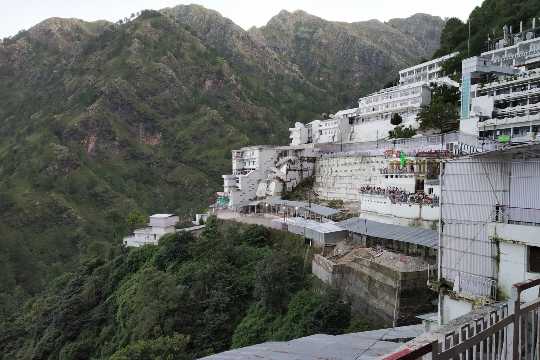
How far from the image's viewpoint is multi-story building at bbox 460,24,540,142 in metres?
28.0

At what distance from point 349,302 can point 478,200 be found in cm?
1043

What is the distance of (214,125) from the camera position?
3438 inches

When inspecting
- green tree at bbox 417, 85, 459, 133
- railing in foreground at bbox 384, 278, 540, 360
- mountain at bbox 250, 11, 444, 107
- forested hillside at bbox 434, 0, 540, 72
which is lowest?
railing in foreground at bbox 384, 278, 540, 360

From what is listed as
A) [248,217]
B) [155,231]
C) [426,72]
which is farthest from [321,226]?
[426,72]

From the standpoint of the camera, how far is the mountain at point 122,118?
63.2m

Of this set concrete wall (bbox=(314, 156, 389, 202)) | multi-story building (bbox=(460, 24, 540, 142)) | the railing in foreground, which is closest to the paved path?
concrete wall (bbox=(314, 156, 389, 202))

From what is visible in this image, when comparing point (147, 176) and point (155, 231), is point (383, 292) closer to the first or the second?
point (155, 231)

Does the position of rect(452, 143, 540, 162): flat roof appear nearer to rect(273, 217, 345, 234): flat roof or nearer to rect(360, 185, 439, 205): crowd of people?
rect(360, 185, 439, 205): crowd of people

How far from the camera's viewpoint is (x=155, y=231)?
44438 millimetres

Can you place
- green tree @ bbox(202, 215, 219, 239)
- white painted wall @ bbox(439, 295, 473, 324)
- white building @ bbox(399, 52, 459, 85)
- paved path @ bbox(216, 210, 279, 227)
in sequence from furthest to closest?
white building @ bbox(399, 52, 459, 85), green tree @ bbox(202, 215, 219, 239), paved path @ bbox(216, 210, 279, 227), white painted wall @ bbox(439, 295, 473, 324)

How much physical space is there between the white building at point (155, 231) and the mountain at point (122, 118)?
15.5ft

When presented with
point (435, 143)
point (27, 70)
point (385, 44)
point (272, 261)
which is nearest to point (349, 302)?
point (272, 261)

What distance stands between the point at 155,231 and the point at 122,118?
52.4m

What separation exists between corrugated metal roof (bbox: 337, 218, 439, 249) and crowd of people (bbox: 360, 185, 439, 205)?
1390 mm
